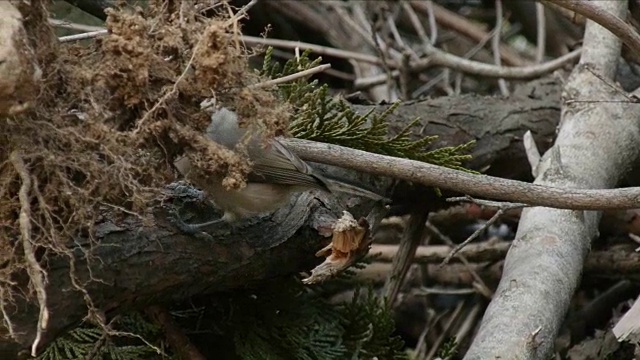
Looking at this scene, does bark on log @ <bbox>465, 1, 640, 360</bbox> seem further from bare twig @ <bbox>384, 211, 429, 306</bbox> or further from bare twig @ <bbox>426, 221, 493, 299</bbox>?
bare twig @ <bbox>426, 221, 493, 299</bbox>

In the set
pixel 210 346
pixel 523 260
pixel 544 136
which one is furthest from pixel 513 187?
pixel 544 136

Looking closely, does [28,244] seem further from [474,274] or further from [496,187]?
[474,274]

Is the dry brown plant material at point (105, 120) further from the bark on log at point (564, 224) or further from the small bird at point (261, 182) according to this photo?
the bark on log at point (564, 224)

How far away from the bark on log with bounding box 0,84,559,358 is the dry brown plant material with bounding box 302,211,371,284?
6.2 inches

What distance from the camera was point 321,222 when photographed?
2.38 m

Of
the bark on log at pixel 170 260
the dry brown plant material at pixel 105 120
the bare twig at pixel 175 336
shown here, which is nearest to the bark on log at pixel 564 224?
the bark on log at pixel 170 260

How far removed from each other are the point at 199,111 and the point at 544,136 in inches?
75.4

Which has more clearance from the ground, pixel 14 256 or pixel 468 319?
pixel 14 256

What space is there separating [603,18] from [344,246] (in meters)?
0.85

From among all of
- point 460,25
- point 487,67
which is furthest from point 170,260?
point 460,25

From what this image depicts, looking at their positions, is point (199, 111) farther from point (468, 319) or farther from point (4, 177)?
point (468, 319)

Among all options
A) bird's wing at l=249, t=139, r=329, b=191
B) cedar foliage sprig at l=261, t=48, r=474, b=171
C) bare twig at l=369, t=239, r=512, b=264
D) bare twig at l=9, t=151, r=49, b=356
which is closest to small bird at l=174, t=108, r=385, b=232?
bird's wing at l=249, t=139, r=329, b=191

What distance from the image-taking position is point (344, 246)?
85.5 inches

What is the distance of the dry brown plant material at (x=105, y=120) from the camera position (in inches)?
67.2
